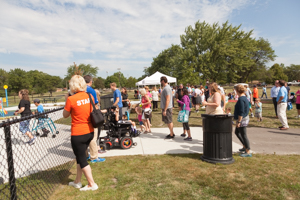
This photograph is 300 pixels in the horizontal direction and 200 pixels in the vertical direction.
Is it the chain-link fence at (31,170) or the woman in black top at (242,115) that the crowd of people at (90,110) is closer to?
the woman in black top at (242,115)

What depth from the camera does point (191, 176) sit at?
3.66m

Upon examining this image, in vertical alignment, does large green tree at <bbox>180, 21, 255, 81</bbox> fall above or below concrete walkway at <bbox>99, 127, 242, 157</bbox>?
above

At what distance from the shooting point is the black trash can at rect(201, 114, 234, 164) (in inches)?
162

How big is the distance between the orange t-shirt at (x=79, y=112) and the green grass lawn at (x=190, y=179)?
3.52ft

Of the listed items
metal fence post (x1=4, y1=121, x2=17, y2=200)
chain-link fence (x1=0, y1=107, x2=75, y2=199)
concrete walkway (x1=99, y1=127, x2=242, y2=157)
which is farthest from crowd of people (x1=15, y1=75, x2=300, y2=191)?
metal fence post (x1=4, y1=121, x2=17, y2=200)

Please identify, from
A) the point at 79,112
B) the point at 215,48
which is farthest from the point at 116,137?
the point at 215,48

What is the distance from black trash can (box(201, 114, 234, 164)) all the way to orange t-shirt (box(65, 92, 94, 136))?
8.32ft

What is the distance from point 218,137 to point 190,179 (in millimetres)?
1148

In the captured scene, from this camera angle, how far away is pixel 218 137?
4.15 m

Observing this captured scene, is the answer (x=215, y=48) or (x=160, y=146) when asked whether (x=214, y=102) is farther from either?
(x=215, y=48)

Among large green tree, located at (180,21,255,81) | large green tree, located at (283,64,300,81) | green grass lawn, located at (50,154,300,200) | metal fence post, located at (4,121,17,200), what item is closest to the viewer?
metal fence post, located at (4,121,17,200)

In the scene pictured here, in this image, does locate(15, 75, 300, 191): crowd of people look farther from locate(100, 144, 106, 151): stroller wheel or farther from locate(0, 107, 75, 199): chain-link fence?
locate(0, 107, 75, 199): chain-link fence

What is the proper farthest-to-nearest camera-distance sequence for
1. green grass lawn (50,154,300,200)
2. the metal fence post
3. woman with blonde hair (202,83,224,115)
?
woman with blonde hair (202,83,224,115), green grass lawn (50,154,300,200), the metal fence post

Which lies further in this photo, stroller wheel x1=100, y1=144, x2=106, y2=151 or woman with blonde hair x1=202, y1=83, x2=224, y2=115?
stroller wheel x1=100, y1=144, x2=106, y2=151
